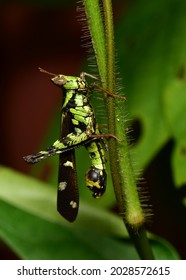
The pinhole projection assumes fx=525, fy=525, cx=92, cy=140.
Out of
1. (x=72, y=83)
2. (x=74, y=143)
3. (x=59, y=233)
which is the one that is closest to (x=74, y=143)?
(x=74, y=143)

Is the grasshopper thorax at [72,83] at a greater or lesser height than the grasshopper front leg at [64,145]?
greater

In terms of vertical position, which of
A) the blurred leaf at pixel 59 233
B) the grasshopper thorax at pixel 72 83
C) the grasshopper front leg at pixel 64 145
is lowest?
the blurred leaf at pixel 59 233

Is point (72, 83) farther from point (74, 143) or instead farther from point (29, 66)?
point (29, 66)

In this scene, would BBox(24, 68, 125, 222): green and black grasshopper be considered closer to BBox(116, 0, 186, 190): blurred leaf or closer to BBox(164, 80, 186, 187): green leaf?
BBox(164, 80, 186, 187): green leaf

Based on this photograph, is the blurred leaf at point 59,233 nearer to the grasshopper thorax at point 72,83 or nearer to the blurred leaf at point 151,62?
the blurred leaf at point 151,62

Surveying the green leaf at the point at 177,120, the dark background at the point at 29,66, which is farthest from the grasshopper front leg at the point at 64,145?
the dark background at the point at 29,66

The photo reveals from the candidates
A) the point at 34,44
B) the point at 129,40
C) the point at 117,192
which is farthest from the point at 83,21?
the point at 34,44

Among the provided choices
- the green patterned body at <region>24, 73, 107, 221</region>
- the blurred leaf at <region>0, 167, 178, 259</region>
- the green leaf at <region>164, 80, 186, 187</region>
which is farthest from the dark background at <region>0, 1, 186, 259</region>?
the green patterned body at <region>24, 73, 107, 221</region>
